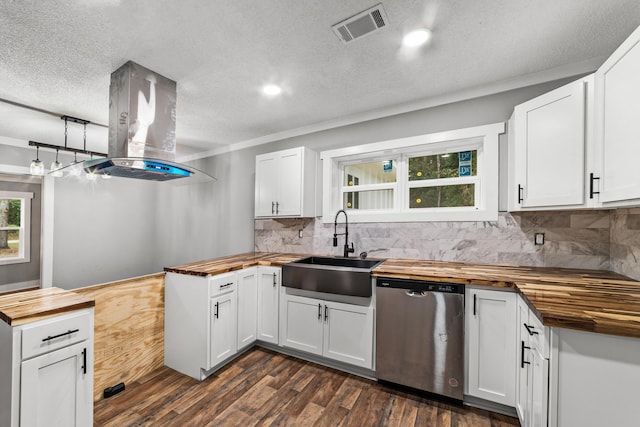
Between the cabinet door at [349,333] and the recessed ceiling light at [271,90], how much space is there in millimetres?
1945

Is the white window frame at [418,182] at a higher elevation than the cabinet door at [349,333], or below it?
higher

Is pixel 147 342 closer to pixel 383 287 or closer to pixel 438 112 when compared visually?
pixel 383 287

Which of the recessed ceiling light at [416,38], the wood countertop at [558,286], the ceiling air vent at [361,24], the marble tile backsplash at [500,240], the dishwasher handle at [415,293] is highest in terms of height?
the recessed ceiling light at [416,38]

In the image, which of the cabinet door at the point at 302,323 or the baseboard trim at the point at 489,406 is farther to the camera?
the cabinet door at the point at 302,323

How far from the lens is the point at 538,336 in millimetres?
1276

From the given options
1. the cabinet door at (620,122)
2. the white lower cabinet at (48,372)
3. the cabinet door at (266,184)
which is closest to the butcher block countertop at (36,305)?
the white lower cabinet at (48,372)

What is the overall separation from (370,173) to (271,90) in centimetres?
140

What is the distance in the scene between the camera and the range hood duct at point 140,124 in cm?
189

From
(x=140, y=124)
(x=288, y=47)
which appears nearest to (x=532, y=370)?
(x=288, y=47)

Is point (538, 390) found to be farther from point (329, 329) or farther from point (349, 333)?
point (329, 329)

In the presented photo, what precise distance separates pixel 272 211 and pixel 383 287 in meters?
1.63

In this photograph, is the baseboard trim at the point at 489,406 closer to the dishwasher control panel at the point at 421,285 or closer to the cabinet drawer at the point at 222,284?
the dishwasher control panel at the point at 421,285

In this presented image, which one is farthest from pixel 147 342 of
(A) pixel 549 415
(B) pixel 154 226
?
(B) pixel 154 226

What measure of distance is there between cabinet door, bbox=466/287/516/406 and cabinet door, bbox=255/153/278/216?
7.17 ft
